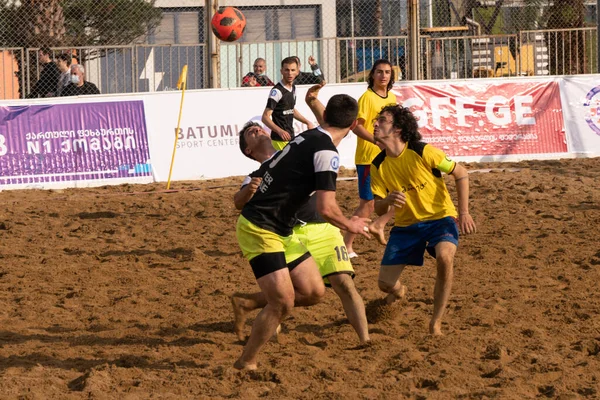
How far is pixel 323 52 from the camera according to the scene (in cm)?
1764

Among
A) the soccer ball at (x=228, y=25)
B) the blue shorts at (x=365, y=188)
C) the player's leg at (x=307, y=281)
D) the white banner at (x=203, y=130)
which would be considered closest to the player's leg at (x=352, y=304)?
the player's leg at (x=307, y=281)

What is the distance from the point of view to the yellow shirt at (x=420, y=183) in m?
6.64

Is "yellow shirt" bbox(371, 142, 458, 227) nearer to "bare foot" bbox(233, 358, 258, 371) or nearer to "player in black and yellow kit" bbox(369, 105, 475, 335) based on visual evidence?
"player in black and yellow kit" bbox(369, 105, 475, 335)

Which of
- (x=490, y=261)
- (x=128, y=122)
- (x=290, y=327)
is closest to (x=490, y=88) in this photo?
(x=128, y=122)

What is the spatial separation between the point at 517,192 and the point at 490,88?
3.80 m

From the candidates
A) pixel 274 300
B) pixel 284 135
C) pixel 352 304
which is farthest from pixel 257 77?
pixel 274 300

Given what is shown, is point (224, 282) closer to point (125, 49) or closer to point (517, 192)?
point (517, 192)

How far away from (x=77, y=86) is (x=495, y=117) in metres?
6.87

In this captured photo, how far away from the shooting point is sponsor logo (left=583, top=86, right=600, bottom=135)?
16109mm

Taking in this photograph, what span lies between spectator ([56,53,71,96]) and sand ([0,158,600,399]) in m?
3.29

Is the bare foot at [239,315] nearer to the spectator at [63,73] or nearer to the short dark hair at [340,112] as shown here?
the short dark hair at [340,112]

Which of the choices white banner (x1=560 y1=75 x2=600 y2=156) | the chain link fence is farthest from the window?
white banner (x1=560 y1=75 x2=600 y2=156)

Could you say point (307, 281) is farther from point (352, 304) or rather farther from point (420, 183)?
point (420, 183)

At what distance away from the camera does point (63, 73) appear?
15289 millimetres
